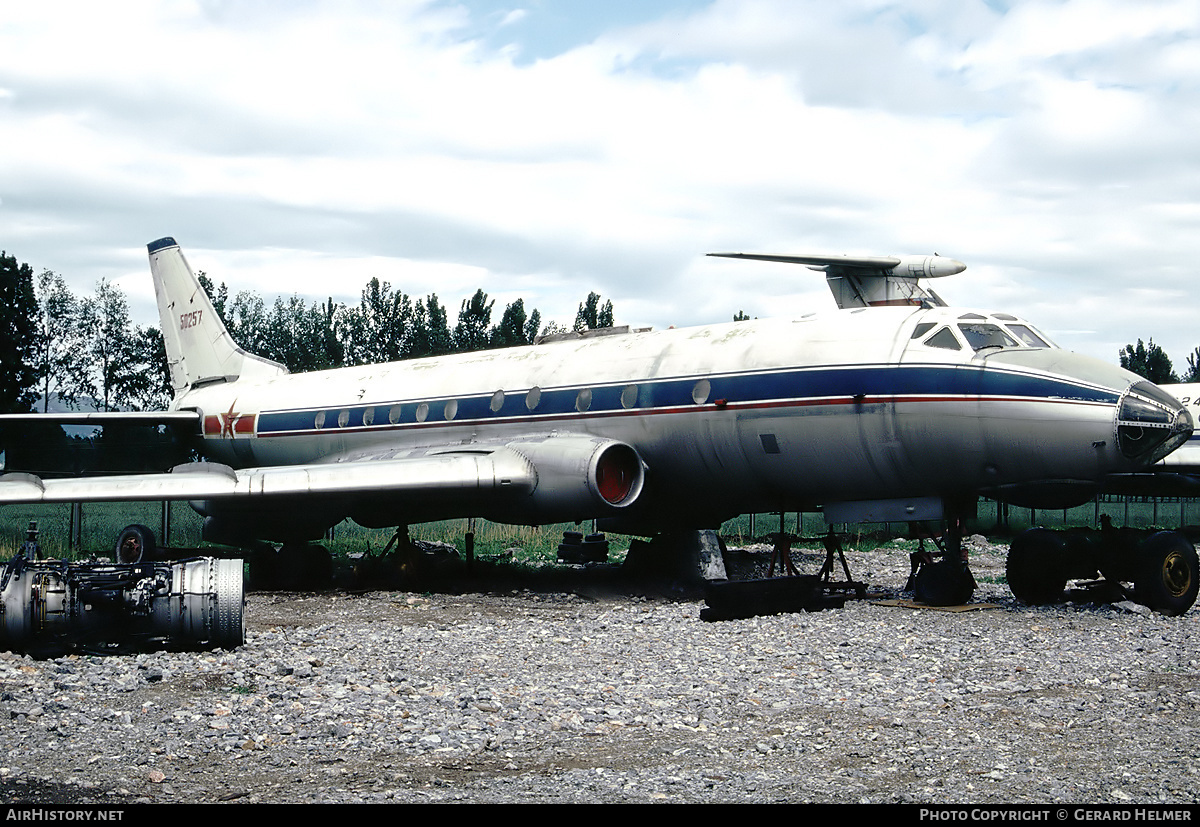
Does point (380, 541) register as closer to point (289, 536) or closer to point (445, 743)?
point (289, 536)

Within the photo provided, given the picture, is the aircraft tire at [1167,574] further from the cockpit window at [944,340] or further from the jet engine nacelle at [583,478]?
the jet engine nacelle at [583,478]

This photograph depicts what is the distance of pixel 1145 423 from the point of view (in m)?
11.3

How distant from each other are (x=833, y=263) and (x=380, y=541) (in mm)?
13135

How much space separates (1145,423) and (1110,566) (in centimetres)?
234

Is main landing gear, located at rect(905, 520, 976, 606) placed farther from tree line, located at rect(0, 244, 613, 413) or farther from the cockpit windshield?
tree line, located at rect(0, 244, 613, 413)

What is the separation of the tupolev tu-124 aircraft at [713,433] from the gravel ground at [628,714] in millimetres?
1820

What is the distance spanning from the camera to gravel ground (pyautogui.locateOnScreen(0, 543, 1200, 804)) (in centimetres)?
570

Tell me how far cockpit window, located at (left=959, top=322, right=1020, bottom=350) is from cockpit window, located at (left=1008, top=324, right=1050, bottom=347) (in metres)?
0.14

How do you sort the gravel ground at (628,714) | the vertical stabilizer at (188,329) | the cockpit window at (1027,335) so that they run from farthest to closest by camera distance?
the vertical stabilizer at (188,329) < the cockpit window at (1027,335) < the gravel ground at (628,714)

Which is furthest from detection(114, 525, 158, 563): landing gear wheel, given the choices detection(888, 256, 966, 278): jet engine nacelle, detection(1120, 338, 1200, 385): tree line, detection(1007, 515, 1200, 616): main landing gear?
detection(1120, 338, 1200, 385): tree line

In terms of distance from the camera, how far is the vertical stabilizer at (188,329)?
904 inches

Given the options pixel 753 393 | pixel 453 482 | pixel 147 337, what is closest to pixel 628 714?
pixel 753 393

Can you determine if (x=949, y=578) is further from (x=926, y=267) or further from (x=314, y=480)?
(x=926, y=267)

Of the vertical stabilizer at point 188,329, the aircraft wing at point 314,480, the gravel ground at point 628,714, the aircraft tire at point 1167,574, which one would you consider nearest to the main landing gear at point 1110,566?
the aircraft tire at point 1167,574
